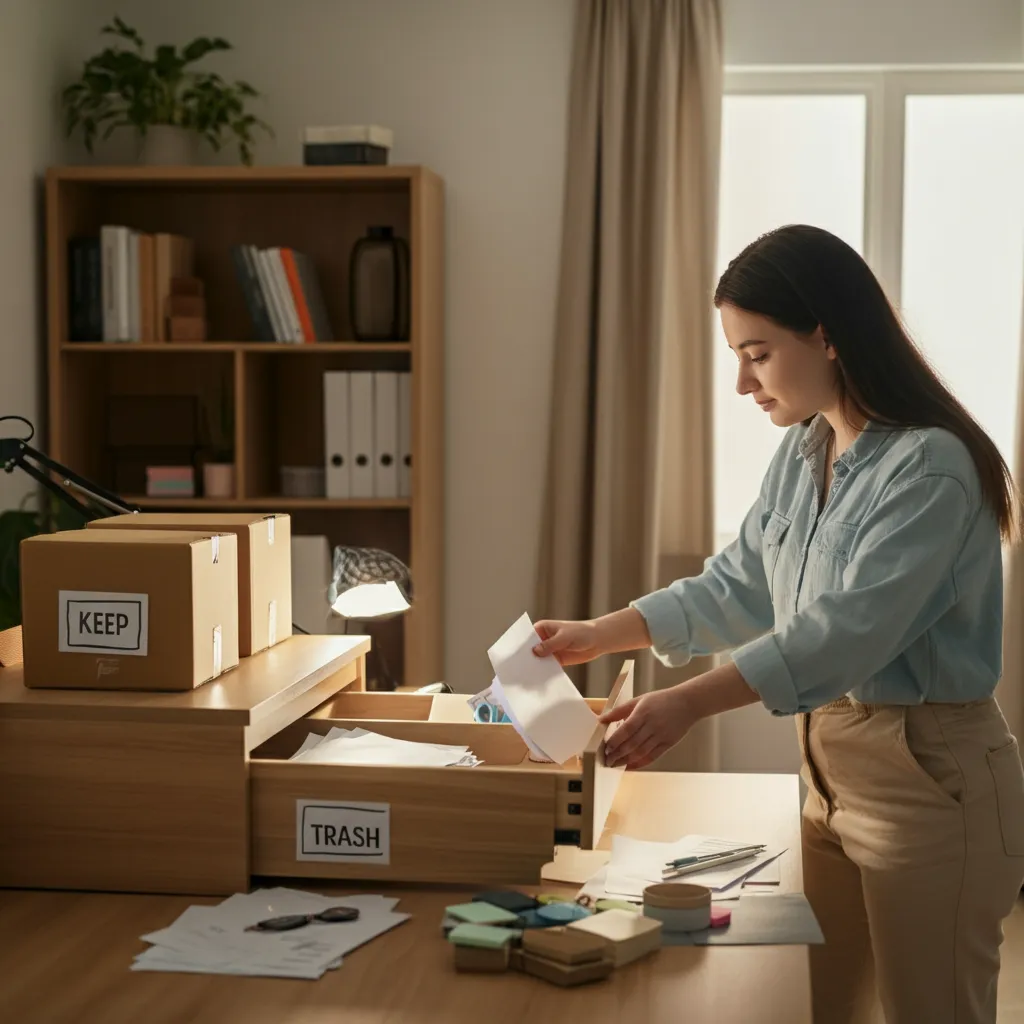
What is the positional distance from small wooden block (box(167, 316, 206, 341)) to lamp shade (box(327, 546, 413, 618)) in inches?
44.5

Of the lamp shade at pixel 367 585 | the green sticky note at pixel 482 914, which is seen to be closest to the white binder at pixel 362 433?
the lamp shade at pixel 367 585

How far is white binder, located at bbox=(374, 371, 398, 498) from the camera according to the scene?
352 cm

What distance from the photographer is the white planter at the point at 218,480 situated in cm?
357

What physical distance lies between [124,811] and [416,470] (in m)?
1.97

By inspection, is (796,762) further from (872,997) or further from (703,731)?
(872,997)

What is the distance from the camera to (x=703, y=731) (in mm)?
3619

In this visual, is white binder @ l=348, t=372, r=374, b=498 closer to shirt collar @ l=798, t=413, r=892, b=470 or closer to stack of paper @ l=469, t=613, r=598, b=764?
stack of paper @ l=469, t=613, r=598, b=764

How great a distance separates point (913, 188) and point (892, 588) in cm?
256

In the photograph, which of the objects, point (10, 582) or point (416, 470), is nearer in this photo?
point (10, 582)

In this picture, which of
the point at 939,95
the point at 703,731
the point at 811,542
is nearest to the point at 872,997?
the point at 811,542

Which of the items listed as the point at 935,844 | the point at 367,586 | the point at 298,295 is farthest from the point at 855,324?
the point at 298,295

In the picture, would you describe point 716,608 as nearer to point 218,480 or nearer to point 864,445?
point 864,445

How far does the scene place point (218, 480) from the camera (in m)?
3.58

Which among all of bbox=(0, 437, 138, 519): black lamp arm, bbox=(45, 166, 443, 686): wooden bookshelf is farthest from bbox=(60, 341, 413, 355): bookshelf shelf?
bbox=(0, 437, 138, 519): black lamp arm
